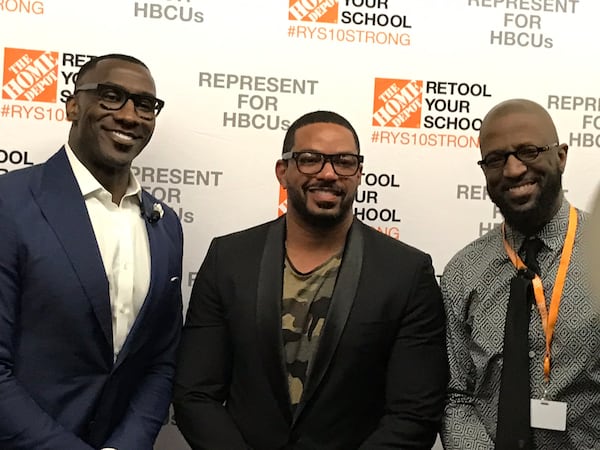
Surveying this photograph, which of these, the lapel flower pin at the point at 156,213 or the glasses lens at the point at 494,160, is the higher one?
the glasses lens at the point at 494,160

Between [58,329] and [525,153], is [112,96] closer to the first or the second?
[58,329]

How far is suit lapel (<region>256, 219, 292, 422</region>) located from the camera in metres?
2.23

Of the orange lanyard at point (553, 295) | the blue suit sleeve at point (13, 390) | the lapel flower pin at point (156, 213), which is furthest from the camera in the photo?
the lapel flower pin at point (156, 213)

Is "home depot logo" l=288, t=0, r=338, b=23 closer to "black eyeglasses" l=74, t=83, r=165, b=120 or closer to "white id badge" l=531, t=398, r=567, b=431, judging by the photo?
"black eyeglasses" l=74, t=83, r=165, b=120

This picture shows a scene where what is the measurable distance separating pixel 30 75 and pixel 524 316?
2.12m

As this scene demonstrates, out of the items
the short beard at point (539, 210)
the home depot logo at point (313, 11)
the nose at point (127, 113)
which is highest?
the home depot logo at point (313, 11)

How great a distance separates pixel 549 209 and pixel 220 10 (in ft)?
5.13

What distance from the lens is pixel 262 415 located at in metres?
2.27

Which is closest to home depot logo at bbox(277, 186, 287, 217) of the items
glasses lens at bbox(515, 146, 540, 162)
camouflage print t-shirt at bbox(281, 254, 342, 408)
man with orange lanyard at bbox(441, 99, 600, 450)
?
camouflage print t-shirt at bbox(281, 254, 342, 408)

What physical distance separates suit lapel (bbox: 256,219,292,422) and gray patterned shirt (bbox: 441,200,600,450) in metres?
0.56

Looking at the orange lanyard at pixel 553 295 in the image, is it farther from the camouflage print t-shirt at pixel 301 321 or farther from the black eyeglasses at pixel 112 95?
the black eyeglasses at pixel 112 95

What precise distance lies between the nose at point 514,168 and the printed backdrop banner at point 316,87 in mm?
776

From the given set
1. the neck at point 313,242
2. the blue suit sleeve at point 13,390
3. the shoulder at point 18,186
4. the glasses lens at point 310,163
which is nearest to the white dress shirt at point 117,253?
the shoulder at point 18,186

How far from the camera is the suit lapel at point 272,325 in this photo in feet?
7.32
